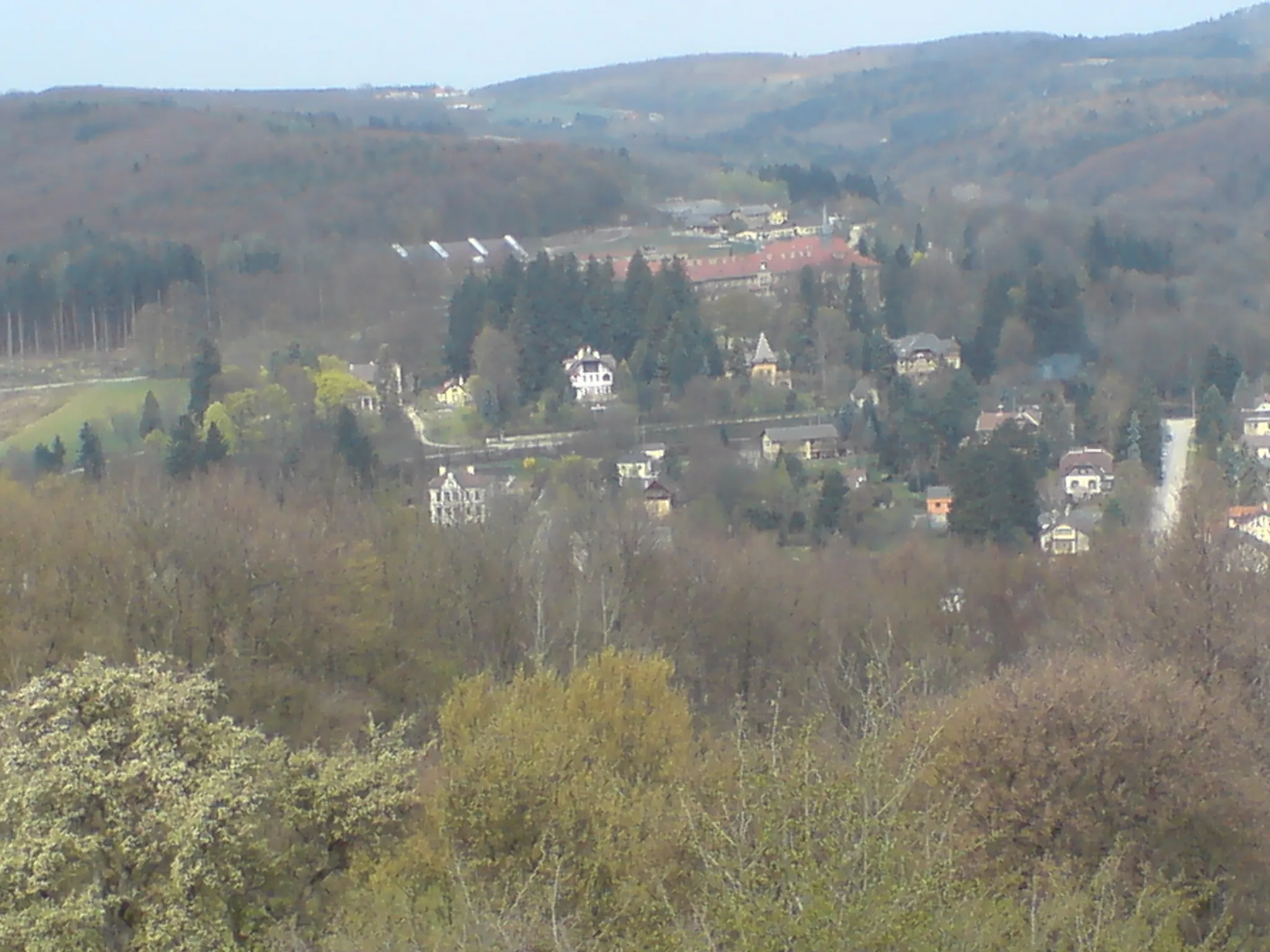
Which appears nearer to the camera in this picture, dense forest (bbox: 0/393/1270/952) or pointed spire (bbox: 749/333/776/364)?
dense forest (bbox: 0/393/1270/952)

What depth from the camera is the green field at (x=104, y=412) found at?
21375mm

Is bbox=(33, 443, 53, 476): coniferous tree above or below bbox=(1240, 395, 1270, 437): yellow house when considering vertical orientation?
above

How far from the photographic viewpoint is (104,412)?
75.8 feet

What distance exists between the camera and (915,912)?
3.75 meters

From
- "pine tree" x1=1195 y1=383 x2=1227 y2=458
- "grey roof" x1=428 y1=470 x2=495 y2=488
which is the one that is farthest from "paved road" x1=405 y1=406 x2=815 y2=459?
"pine tree" x1=1195 y1=383 x2=1227 y2=458

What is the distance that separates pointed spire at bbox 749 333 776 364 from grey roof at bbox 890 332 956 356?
2.24 m

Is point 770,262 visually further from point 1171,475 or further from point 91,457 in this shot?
point 91,457

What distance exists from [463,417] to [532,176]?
21.6 meters

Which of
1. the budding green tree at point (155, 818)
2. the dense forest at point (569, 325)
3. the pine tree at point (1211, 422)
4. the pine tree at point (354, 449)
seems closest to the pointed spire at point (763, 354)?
the dense forest at point (569, 325)

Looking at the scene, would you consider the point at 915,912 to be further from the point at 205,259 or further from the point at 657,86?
the point at 657,86

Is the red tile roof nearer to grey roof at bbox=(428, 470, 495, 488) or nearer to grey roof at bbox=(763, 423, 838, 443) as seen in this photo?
grey roof at bbox=(763, 423, 838, 443)

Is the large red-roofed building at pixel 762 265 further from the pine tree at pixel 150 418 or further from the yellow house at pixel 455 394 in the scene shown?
the pine tree at pixel 150 418

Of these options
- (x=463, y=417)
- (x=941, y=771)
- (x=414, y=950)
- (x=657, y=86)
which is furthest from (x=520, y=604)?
(x=657, y=86)

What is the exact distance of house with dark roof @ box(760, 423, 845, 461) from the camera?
74.4ft
